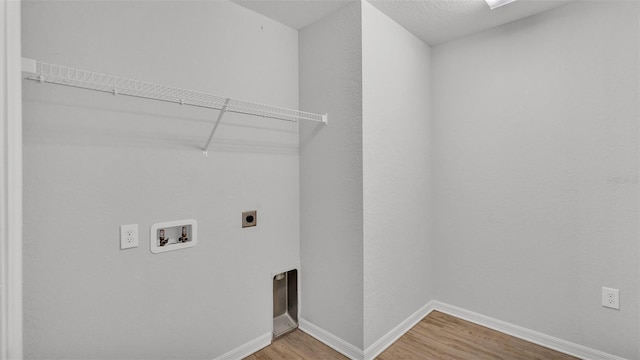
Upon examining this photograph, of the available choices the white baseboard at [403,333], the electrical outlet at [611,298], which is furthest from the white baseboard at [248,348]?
the electrical outlet at [611,298]

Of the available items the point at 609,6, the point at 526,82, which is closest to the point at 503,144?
the point at 526,82

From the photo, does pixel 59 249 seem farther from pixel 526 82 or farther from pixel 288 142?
pixel 526 82

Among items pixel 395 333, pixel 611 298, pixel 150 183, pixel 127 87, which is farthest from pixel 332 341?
pixel 127 87

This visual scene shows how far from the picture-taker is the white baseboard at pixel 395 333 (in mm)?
1918

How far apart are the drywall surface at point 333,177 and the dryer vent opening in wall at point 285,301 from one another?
0.25 feet

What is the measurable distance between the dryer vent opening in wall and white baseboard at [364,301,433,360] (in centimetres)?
60

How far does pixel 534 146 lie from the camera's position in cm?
205

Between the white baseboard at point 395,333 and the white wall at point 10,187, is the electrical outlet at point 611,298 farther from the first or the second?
the white wall at point 10,187

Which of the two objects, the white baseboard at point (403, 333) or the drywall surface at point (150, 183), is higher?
the drywall surface at point (150, 183)

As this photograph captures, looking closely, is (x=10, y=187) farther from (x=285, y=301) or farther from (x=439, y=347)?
(x=439, y=347)

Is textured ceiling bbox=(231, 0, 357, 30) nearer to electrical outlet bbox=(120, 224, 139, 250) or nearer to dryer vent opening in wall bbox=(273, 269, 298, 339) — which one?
electrical outlet bbox=(120, 224, 139, 250)

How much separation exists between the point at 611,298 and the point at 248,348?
A: 223 centimetres

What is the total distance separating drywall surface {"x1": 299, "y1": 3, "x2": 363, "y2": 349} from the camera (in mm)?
1887

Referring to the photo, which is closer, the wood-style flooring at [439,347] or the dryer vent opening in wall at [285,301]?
the wood-style flooring at [439,347]
